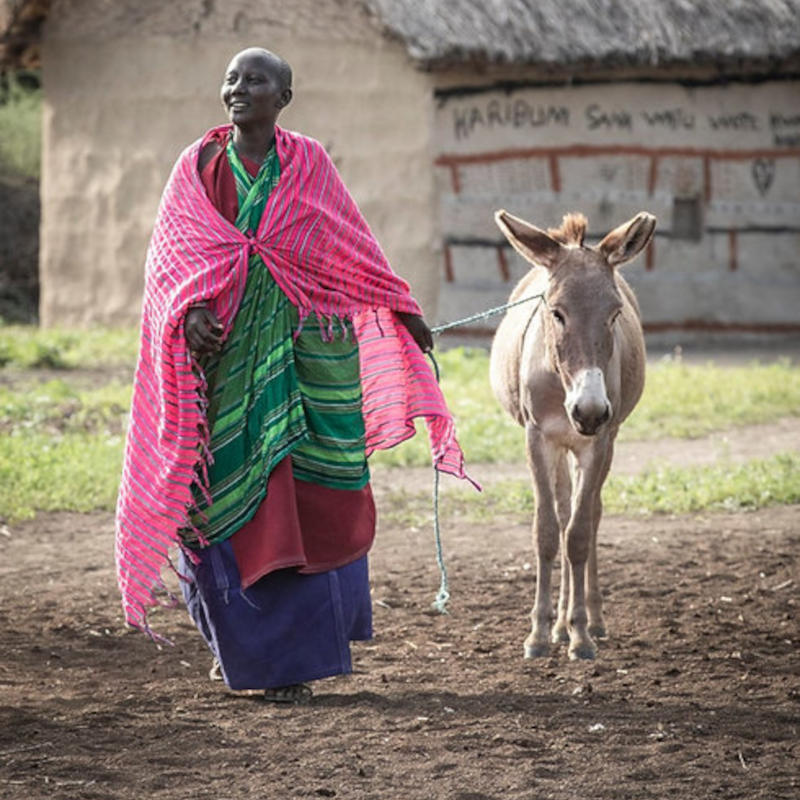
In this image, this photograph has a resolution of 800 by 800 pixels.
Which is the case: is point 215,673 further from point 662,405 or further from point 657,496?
point 662,405

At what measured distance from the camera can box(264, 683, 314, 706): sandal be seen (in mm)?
4828

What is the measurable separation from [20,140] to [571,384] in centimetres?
1572

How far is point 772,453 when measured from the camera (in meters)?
9.37

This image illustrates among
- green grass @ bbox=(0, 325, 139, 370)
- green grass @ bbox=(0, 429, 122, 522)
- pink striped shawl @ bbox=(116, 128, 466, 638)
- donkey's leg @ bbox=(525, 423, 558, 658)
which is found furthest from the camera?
green grass @ bbox=(0, 325, 139, 370)

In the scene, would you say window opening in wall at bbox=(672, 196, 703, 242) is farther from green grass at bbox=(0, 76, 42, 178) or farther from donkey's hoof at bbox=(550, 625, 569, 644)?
donkey's hoof at bbox=(550, 625, 569, 644)

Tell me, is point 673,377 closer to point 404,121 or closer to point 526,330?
point 404,121

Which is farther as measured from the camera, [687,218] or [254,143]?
[687,218]

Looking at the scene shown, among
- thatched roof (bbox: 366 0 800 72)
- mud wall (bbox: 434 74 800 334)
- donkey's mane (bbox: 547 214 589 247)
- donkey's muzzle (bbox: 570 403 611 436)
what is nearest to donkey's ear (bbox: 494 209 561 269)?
donkey's mane (bbox: 547 214 589 247)

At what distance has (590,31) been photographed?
A: 45.5ft

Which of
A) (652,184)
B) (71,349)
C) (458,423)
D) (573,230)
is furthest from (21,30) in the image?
(573,230)

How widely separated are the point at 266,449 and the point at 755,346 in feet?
35.6

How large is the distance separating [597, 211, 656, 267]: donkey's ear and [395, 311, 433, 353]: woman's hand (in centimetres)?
67

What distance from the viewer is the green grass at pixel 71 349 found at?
13.2 m

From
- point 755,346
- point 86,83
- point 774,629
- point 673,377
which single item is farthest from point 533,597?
point 86,83
